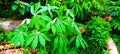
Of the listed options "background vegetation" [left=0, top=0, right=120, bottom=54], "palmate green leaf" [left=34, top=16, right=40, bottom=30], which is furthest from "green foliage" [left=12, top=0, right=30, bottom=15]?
"palmate green leaf" [left=34, top=16, right=40, bottom=30]

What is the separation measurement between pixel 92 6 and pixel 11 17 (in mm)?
1398

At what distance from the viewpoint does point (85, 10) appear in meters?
4.44

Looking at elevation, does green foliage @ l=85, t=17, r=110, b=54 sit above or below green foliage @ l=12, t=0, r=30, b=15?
below

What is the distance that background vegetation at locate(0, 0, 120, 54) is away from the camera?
3.31 meters

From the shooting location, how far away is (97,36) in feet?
13.0

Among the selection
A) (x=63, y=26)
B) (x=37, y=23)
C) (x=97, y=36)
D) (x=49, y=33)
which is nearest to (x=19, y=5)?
(x=49, y=33)

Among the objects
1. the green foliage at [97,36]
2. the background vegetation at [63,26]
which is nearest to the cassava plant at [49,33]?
the background vegetation at [63,26]

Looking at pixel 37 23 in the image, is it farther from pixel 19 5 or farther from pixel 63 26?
pixel 19 5

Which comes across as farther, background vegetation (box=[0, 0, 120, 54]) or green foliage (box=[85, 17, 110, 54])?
green foliage (box=[85, 17, 110, 54])

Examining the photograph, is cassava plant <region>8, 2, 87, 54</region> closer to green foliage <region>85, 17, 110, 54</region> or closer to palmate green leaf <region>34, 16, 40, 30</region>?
palmate green leaf <region>34, 16, 40, 30</region>

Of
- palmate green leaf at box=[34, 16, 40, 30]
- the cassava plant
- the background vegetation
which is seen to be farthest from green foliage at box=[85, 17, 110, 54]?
palmate green leaf at box=[34, 16, 40, 30]

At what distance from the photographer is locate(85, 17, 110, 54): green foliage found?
3.96 m

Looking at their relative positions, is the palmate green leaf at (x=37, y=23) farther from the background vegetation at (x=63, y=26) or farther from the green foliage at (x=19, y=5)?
the green foliage at (x=19, y=5)

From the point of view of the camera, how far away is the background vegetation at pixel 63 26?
10.8 feet
